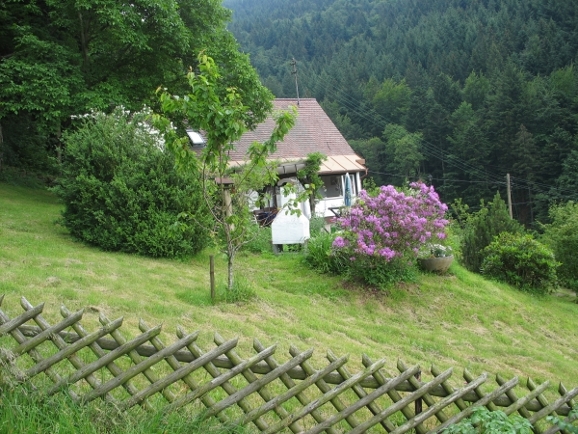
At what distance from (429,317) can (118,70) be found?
47.5 ft

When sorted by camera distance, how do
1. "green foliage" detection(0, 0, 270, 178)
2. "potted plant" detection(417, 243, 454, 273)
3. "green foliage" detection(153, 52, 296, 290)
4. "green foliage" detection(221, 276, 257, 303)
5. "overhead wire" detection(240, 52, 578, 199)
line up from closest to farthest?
"green foliage" detection(153, 52, 296, 290), "green foliage" detection(221, 276, 257, 303), "potted plant" detection(417, 243, 454, 273), "green foliage" detection(0, 0, 270, 178), "overhead wire" detection(240, 52, 578, 199)

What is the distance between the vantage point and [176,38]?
56.8 feet

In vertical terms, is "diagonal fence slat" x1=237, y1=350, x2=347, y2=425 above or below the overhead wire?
below

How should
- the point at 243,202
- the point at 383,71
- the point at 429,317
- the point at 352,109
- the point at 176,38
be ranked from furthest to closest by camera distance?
the point at 383,71
the point at 352,109
the point at 176,38
the point at 429,317
the point at 243,202

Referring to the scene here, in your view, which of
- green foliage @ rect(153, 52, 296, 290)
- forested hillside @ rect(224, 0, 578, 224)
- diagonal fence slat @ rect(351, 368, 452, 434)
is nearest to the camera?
diagonal fence slat @ rect(351, 368, 452, 434)

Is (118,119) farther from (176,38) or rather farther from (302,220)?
(176,38)

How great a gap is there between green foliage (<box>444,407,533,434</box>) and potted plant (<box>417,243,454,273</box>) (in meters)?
8.01

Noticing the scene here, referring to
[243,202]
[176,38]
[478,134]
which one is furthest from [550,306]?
[478,134]

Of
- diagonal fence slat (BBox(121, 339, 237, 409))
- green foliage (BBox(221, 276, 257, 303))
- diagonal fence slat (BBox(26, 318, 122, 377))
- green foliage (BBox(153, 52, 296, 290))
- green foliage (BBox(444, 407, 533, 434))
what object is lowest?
green foliage (BBox(444, 407, 533, 434))

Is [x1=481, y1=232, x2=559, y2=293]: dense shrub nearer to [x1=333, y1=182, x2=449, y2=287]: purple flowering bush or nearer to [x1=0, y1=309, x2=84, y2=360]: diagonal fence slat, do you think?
[x1=333, y1=182, x2=449, y2=287]: purple flowering bush

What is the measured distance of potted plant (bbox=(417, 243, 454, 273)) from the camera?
38.4 ft

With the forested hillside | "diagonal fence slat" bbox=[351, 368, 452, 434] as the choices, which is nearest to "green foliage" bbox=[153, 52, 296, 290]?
"diagonal fence slat" bbox=[351, 368, 452, 434]

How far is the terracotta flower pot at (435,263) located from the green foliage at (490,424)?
26.6 ft

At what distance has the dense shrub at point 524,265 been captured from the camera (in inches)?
539
